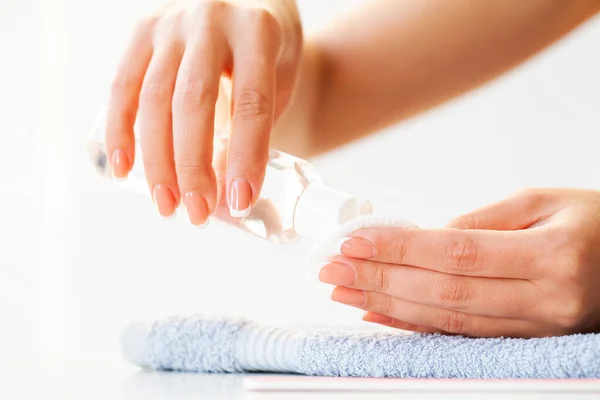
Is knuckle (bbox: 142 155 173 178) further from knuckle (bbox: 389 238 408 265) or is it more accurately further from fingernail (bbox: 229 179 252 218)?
knuckle (bbox: 389 238 408 265)

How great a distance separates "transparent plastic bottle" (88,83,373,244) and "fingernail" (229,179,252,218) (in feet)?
0.12

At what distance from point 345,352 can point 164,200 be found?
0.76 ft

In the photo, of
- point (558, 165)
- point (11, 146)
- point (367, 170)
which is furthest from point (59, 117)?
point (558, 165)

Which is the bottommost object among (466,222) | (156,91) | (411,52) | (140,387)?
(140,387)

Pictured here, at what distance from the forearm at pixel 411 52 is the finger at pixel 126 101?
0.34m

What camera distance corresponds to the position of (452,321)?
52 cm

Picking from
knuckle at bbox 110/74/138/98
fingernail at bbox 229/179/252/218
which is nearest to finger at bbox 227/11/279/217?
fingernail at bbox 229/179/252/218

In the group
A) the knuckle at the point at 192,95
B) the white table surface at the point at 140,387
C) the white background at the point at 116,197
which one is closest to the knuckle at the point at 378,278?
the white table surface at the point at 140,387

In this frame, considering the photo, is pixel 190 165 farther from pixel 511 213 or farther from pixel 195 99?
pixel 511 213

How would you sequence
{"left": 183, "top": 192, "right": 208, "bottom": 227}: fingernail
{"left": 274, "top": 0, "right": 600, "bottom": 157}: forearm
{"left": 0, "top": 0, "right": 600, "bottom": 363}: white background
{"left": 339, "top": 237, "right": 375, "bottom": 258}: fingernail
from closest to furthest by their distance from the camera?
{"left": 339, "top": 237, "right": 375, "bottom": 258}: fingernail
{"left": 183, "top": 192, "right": 208, "bottom": 227}: fingernail
{"left": 274, "top": 0, "right": 600, "bottom": 157}: forearm
{"left": 0, "top": 0, "right": 600, "bottom": 363}: white background

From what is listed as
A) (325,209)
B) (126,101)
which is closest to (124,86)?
(126,101)

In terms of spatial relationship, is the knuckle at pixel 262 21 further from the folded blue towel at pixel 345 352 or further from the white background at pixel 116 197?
the white background at pixel 116 197

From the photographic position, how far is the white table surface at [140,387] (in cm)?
37

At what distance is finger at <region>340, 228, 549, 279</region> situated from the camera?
1.60 ft
